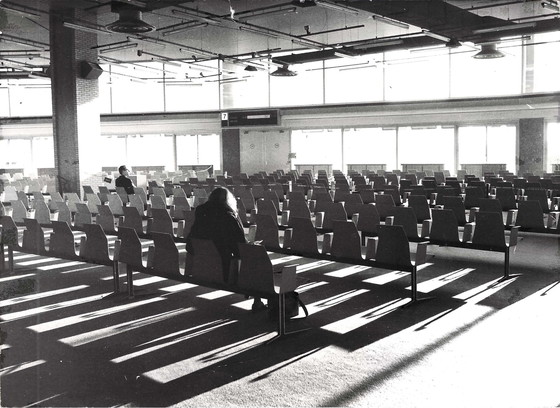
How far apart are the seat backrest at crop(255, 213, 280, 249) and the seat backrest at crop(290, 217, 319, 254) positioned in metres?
0.32

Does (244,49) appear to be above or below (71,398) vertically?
above

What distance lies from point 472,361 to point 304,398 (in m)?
1.45

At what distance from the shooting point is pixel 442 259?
29.1ft

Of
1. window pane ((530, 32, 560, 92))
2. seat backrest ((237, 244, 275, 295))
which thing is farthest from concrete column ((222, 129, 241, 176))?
seat backrest ((237, 244, 275, 295))

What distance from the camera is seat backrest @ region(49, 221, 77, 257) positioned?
7465 mm

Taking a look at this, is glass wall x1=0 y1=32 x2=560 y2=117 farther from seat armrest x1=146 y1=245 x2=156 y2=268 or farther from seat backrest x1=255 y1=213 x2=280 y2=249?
seat armrest x1=146 y1=245 x2=156 y2=268

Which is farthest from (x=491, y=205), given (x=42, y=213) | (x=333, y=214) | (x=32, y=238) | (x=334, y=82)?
(x=334, y=82)

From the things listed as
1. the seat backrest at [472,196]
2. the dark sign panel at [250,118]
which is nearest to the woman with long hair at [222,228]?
the seat backrest at [472,196]

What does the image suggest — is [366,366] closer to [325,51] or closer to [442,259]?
[442,259]

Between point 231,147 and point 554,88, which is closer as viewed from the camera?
point 554,88

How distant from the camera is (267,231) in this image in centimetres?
820

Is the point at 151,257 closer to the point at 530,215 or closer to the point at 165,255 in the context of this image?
the point at 165,255

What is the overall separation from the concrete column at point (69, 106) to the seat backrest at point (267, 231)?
10.5 meters

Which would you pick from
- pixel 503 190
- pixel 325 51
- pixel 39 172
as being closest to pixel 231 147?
pixel 325 51
